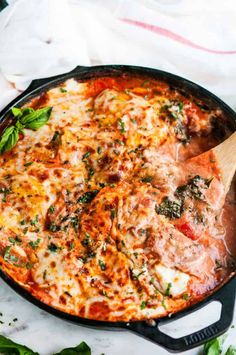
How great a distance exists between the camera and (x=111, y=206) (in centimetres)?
385

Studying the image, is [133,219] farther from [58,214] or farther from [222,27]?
[222,27]

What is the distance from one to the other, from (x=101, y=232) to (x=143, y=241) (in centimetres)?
29

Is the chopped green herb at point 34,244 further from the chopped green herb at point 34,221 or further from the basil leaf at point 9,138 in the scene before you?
the basil leaf at point 9,138

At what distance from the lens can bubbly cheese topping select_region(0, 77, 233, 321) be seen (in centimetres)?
360

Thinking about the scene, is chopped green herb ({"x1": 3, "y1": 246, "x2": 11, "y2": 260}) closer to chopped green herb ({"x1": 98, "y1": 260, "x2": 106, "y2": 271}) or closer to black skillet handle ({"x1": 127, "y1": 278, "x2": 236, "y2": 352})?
chopped green herb ({"x1": 98, "y1": 260, "x2": 106, "y2": 271})

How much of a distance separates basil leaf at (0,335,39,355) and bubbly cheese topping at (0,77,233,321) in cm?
40

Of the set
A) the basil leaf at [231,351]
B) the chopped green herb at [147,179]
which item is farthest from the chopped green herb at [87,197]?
the basil leaf at [231,351]

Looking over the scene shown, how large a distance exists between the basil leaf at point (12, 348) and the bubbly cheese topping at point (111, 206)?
40cm

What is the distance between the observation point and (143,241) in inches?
149

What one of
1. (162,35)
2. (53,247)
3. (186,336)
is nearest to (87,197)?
(53,247)

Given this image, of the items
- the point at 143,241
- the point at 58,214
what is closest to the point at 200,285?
the point at 143,241

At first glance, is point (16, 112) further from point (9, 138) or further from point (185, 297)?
point (185, 297)

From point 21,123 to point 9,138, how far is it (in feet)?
0.55

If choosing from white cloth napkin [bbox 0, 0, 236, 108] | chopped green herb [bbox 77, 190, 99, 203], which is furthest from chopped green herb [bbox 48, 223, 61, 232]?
white cloth napkin [bbox 0, 0, 236, 108]
